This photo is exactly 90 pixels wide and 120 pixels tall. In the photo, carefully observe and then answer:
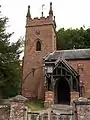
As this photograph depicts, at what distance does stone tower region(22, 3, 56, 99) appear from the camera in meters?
33.5

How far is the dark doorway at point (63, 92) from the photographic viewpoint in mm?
30728

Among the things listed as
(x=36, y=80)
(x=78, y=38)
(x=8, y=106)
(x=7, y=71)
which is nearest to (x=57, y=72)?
(x=36, y=80)

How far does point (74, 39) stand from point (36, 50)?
20.6 m

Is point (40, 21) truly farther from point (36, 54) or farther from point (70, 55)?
point (70, 55)

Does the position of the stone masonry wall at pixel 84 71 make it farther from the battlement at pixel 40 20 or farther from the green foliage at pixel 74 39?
the green foliage at pixel 74 39

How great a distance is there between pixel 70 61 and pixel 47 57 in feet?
10.6

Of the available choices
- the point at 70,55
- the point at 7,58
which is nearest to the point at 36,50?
the point at 70,55

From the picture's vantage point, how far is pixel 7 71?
69.9ft

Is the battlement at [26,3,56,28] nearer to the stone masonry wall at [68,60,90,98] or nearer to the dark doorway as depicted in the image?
the stone masonry wall at [68,60,90,98]

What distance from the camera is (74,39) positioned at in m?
54.2

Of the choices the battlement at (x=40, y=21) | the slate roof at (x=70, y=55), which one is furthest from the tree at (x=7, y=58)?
the battlement at (x=40, y=21)

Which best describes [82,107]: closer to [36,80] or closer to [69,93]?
[69,93]

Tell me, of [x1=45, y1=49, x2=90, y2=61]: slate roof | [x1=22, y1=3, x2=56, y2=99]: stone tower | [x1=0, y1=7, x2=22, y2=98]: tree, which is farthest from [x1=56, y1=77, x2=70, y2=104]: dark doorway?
[x1=0, y1=7, x2=22, y2=98]: tree

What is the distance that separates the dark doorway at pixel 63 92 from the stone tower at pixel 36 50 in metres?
2.52
